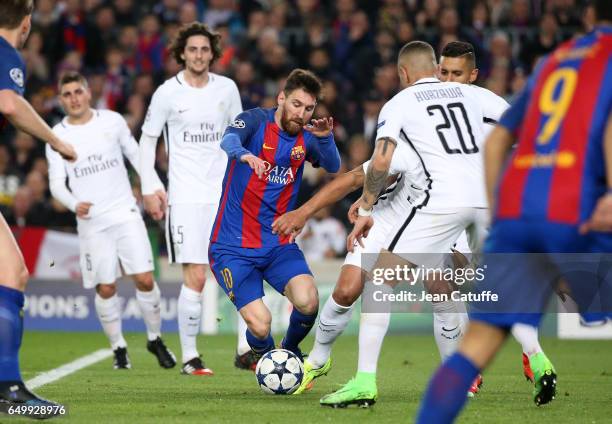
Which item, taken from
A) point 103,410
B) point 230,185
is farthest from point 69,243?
point 103,410

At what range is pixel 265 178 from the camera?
8.23m

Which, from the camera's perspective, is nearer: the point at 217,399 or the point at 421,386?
the point at 217,399

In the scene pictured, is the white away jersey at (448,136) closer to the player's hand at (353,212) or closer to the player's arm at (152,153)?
the player's hand at (353,212)

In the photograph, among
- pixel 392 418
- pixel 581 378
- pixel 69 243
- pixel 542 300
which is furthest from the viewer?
pixel 69 243

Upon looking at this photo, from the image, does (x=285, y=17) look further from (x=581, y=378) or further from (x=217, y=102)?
(x=581, y=378)

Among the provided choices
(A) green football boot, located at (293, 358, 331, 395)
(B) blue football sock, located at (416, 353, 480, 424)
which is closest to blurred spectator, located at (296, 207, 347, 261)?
(A) green football boot, located at (293, 358, 331, 395)

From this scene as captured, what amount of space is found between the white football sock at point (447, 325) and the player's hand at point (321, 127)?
1.45 m

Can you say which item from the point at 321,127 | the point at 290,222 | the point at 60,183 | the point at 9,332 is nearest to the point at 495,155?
the point at 9,332

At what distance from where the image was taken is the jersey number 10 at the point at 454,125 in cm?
748

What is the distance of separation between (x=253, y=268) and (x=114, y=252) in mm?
2825

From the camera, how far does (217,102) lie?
33.0ft

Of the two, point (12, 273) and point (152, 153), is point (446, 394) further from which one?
point (152, 153)

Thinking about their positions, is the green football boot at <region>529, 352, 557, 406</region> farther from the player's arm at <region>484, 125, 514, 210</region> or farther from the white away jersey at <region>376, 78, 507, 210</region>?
the player's arm at <region>484, 125, 514, 210</region>

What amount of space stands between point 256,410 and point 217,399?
2.15ft
